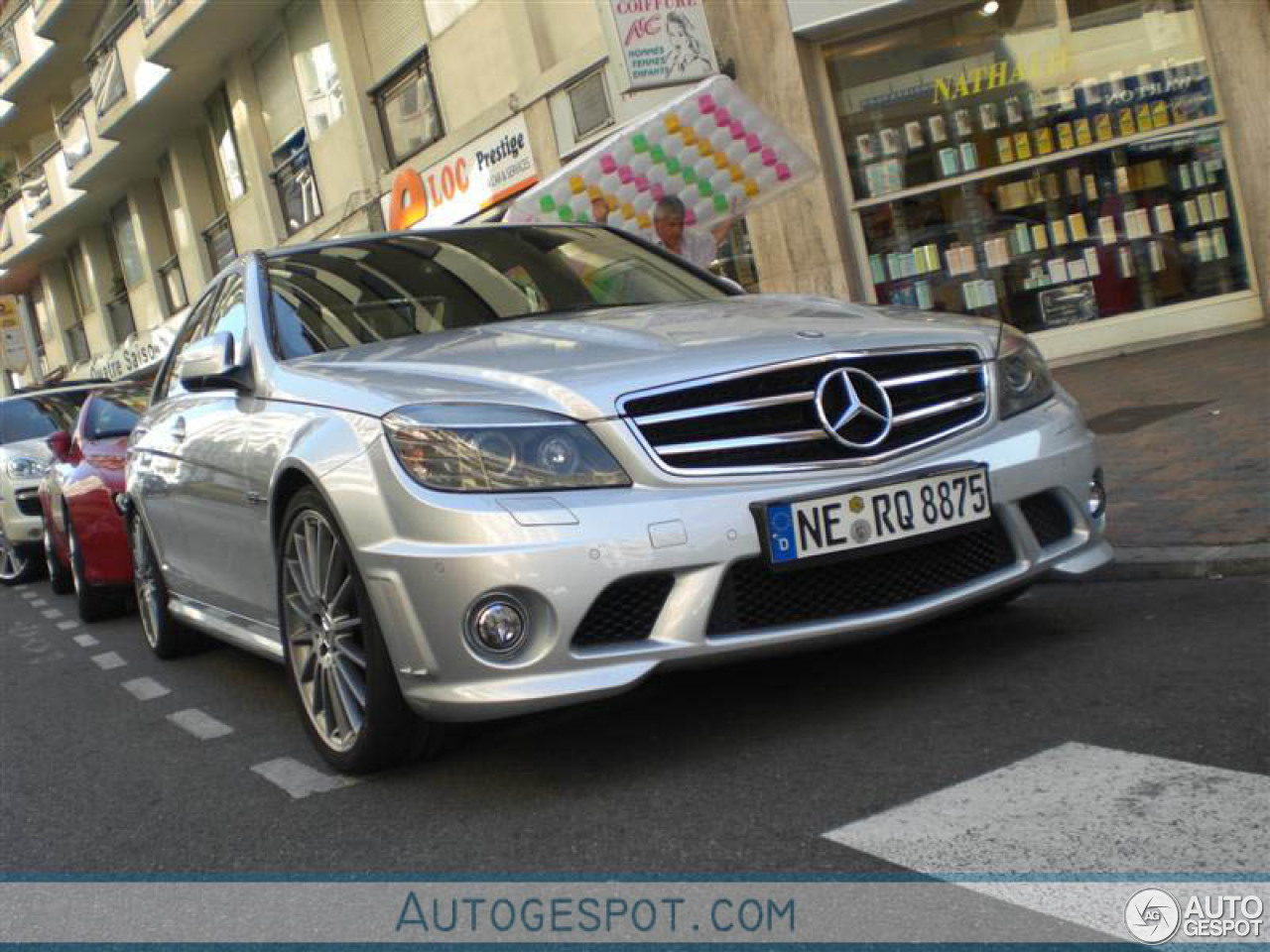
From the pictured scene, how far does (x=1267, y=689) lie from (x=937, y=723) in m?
0.79

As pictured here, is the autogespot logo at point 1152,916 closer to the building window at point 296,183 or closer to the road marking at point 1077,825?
the road marking at point 1077,825

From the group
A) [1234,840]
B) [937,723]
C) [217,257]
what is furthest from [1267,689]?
[217,257]

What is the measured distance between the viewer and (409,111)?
64.7ft

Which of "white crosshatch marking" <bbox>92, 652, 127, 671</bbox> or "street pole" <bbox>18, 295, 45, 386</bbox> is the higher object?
"street pole" <bbox>18, 295, 45, 386</bbox>

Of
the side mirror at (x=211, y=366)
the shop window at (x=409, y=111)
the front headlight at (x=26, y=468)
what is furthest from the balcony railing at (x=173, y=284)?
the side mirror at (x=211, y=366)

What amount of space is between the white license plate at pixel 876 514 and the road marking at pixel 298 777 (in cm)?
139

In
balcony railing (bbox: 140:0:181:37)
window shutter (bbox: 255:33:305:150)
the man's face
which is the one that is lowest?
the man's face

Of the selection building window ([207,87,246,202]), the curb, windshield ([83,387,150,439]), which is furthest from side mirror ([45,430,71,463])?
building window ([207,87,246,202])

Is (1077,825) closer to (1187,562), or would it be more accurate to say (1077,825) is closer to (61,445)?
(1187,562)

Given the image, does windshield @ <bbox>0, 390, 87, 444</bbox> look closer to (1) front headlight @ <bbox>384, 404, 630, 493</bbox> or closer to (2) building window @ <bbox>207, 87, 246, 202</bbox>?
(1) front headlight @ <bbox>384, 404, 630, 493</bbox>

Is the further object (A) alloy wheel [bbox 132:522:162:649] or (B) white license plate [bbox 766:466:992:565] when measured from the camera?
(A) alloy wheel [bbox 132:522:162:649]

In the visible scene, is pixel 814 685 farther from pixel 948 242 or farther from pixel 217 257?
pixel 217 257

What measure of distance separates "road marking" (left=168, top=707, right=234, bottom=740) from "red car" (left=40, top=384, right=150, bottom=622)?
3.43 metres

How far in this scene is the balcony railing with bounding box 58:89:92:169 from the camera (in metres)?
31.6
